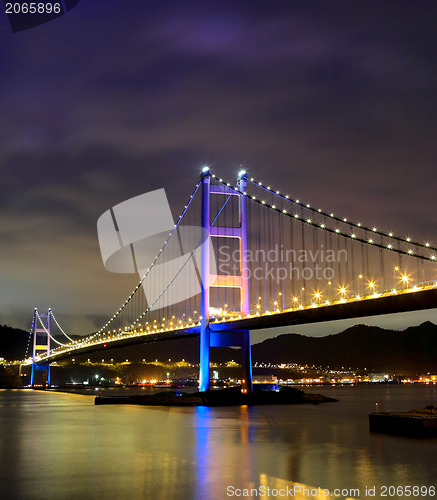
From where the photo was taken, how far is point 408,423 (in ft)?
68.2

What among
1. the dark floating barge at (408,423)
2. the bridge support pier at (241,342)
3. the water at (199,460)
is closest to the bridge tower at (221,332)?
the bridge support pier at (241,342)

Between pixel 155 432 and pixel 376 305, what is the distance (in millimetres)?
14016

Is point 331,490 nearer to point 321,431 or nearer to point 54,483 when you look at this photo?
point 54,483

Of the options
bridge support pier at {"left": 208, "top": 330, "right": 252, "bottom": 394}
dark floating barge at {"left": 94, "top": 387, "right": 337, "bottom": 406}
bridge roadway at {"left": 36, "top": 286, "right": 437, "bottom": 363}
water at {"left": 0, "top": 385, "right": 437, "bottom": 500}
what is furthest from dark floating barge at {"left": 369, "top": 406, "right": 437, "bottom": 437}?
bridge support pier at {"left": 208, "top": 330, "right": 252, "bottom": 394}

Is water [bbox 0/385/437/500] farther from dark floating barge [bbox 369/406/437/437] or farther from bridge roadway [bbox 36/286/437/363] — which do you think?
bridge roadway [bbox 36/286/437/363]

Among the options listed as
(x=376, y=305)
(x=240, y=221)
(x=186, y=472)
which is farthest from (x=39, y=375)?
(x=186, y=472)

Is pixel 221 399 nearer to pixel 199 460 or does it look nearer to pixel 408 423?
pixel 408 423

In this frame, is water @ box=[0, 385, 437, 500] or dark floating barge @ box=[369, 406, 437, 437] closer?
water @ box=[0, 385, 437, 500]

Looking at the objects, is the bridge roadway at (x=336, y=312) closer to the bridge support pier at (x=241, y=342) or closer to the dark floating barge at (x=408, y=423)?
the bridge support pier at (x=241, y=342)

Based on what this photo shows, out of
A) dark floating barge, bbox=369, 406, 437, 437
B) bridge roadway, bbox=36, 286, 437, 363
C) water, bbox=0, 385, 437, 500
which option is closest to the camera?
water, bbox=0, 385, 437, 500

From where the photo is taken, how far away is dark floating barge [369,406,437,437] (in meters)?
20.2

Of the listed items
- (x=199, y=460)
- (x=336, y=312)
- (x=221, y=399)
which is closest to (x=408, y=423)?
(x=199, y=460)

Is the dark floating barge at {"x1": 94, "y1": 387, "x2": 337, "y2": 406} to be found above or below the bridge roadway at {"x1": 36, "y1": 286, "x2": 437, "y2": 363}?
below

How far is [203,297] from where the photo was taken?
145 ft
